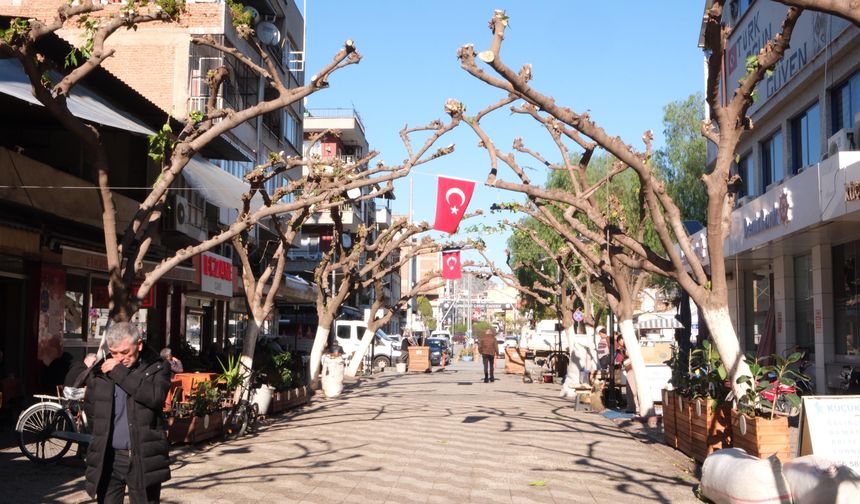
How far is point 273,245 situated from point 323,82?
28.1 meters

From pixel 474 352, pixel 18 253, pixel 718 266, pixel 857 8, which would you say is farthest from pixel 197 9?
pixel 474 352

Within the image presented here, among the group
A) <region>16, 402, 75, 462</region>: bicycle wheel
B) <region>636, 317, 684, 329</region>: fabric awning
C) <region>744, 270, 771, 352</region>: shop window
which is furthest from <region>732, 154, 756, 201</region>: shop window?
<region>636, 317, 684, 329</region>: fabric awning

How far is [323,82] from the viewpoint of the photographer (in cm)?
1344

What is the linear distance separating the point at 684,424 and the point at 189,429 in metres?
7.02

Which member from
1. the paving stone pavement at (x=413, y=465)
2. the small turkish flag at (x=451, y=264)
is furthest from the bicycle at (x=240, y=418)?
the small turkish flag at (x=451, y=264)

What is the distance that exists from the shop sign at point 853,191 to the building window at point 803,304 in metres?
→ 7.44

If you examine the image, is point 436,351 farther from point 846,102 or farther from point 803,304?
point 846,102

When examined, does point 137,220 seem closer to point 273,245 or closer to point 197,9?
point 197,9

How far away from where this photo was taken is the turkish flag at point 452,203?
1797cm

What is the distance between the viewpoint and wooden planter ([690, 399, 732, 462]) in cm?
1178

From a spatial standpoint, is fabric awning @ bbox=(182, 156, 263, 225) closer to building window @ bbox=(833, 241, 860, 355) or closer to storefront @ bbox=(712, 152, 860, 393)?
storefront @ bbox=(712, 152, 860, 393)

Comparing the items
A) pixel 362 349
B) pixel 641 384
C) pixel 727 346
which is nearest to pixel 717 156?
pixel 727 346

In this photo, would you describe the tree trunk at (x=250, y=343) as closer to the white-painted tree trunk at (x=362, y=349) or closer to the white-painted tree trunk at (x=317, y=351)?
the white-painted tree trunk at (x=317, y=351)

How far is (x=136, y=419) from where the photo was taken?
6430 mm
